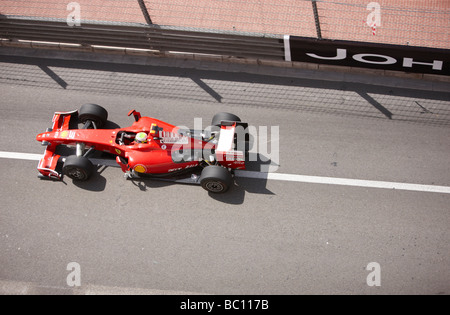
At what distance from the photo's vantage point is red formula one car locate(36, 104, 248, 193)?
753 cm

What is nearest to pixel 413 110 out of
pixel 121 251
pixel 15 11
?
pixel 121 251

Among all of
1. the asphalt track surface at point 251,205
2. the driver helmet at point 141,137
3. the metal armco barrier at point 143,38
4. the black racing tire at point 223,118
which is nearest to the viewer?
the asphalt track surface at point 251,205

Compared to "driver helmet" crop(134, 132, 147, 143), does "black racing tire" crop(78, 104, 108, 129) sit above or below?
above

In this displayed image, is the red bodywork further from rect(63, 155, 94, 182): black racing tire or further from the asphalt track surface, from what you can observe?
the asphalt track surface

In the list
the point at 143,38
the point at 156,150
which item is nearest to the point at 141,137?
the point at 156,150

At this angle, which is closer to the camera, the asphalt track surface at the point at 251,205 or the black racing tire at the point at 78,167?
the asphalt track surface at the point at 251,205

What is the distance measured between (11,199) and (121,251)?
249cm

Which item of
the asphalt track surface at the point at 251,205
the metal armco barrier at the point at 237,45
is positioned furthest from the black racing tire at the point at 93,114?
the metal armco barrier at the point at 237,45

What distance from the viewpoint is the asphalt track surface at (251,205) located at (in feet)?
23.5

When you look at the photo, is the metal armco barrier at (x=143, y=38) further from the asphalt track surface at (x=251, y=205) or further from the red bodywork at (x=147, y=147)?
the red bodywork at (x=147, y=147)

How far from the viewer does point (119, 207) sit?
786 cm

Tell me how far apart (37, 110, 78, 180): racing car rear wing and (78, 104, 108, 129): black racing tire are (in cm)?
29

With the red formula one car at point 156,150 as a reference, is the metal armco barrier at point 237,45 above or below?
above

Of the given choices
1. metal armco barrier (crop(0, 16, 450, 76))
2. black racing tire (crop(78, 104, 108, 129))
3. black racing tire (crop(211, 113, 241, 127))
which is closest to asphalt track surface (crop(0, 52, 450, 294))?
black racing tire (crop(78, 104, 108, 129))
